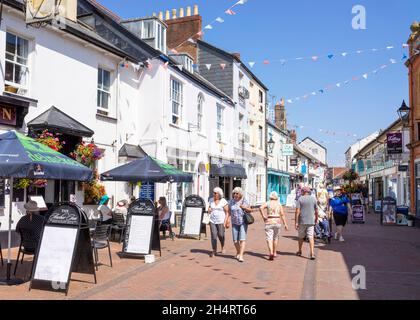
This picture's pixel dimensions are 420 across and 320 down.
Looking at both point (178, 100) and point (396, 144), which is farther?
point (396, 144)

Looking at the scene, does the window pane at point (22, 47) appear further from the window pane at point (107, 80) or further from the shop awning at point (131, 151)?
the shop awning at point (131, 151)

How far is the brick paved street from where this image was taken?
6.71m

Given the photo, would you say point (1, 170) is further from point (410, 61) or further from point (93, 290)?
point (410, 61)

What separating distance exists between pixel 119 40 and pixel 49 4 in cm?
777

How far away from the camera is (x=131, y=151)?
50.2 ft

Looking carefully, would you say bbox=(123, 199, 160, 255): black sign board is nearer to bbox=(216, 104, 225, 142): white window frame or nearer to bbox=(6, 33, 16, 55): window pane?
bbox=(6, 33, 16, 55): window pane

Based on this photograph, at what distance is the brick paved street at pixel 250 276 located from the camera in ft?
22.0

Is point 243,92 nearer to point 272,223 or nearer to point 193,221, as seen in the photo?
point 193,221

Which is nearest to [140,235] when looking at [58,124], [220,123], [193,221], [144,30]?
[58,124]

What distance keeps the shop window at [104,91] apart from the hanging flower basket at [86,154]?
7.17ft

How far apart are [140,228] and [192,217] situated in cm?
400

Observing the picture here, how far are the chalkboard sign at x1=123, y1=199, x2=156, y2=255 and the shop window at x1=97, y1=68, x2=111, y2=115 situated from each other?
5.37m

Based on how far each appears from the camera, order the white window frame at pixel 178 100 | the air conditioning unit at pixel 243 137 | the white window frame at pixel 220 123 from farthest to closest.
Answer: the air conditioning unit at pixel 243 137 < the white window frame at pixel 220 123 < the white window frame at pixel 178 100

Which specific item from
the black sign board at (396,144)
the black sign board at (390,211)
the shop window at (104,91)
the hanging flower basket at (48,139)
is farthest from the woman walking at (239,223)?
the black sign board at (396,144)
